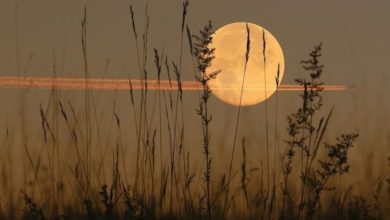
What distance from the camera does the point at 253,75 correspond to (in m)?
4.12

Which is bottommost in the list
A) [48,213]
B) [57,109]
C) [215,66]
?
[48,213]

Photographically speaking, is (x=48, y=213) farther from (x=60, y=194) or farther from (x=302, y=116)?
(x=302, y=116)

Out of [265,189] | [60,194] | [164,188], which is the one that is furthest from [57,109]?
[265,189]

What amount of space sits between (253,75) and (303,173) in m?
0.89

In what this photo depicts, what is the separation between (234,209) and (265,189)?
21 cm

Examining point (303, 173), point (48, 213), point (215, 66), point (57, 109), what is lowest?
point (48, 213)

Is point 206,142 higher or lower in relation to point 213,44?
lower

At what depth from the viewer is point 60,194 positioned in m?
3.85

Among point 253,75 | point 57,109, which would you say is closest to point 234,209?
point 253,75

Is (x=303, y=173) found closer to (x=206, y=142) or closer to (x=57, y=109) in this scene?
(x=206, y=142)

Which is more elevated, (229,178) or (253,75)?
(253,75)

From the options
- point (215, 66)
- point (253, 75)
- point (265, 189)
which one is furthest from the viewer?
point (253, 75)

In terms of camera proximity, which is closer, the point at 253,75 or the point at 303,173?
the point at 303,173

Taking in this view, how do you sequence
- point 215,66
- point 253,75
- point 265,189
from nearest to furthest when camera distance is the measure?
point 215,66
point 265,189
point 253,75
